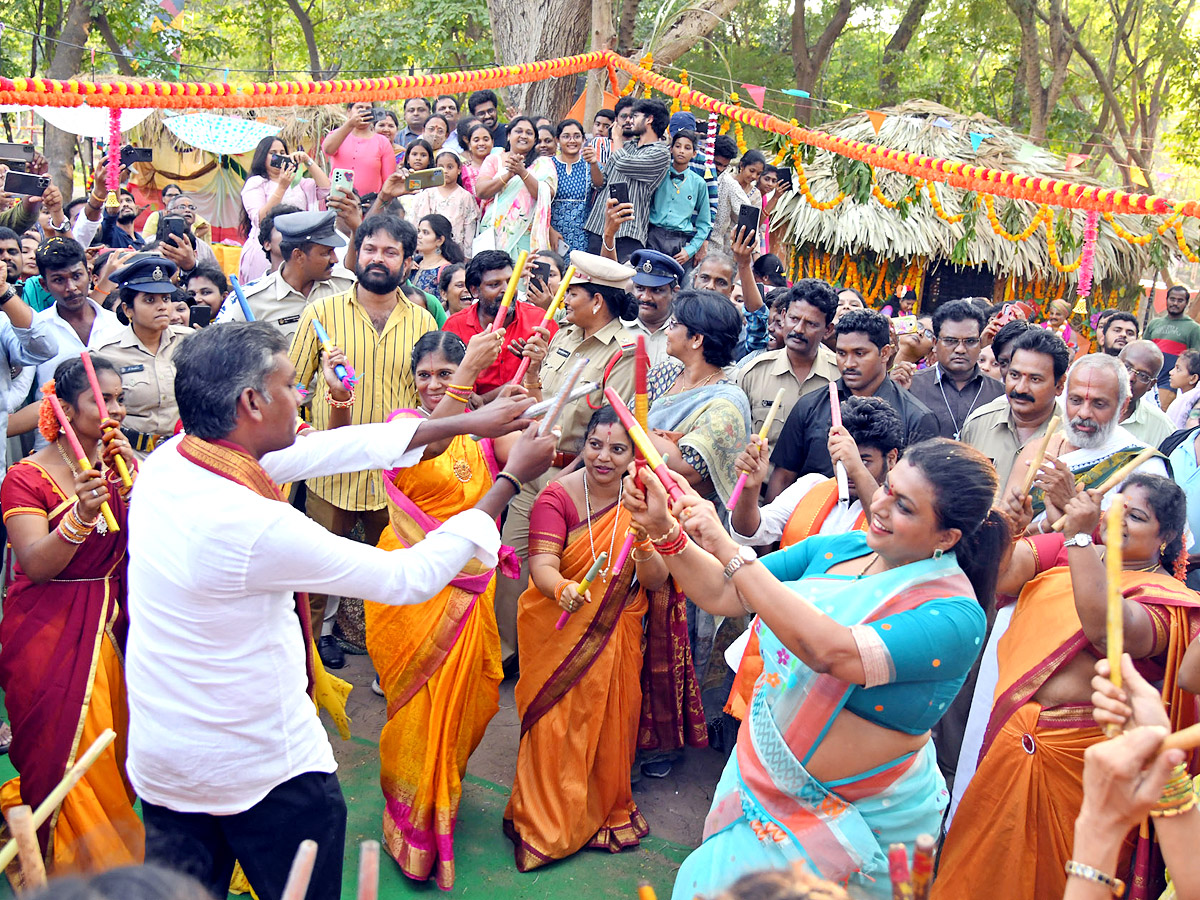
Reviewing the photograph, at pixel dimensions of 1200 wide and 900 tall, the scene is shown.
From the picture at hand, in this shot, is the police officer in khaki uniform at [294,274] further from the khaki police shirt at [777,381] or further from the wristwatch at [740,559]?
the wristwatch at [740,559]

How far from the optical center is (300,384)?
4.37 m

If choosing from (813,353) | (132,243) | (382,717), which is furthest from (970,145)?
(382,717)

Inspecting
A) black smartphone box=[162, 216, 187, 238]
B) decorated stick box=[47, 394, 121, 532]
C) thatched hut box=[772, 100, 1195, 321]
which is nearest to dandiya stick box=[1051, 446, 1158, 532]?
decorated stick box=[47, 394, 121, 532]

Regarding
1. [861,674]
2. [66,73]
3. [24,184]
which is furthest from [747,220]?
[66,73]

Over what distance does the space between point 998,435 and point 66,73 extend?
14286 mm

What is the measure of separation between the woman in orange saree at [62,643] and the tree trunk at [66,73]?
12517 millimetres

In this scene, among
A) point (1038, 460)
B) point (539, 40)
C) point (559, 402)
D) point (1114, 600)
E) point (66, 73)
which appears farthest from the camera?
point (66, 73)

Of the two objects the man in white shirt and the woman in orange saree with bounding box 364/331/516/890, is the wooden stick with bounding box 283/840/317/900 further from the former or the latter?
the woman in orange saree with bounding box 364/331/516/890

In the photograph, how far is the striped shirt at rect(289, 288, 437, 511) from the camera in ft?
14.6

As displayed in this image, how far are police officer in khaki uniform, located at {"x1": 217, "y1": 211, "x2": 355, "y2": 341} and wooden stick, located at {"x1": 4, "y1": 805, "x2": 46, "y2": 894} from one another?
3.69m

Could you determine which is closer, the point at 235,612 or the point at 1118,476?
the point at 235,612

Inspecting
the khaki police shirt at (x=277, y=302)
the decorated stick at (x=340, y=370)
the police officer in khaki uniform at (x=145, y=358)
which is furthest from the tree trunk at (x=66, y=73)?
the decorated stick at (x=340, y=370)

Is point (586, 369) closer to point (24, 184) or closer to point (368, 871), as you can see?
point (368, 871)

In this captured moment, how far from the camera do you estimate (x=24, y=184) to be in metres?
6.25
